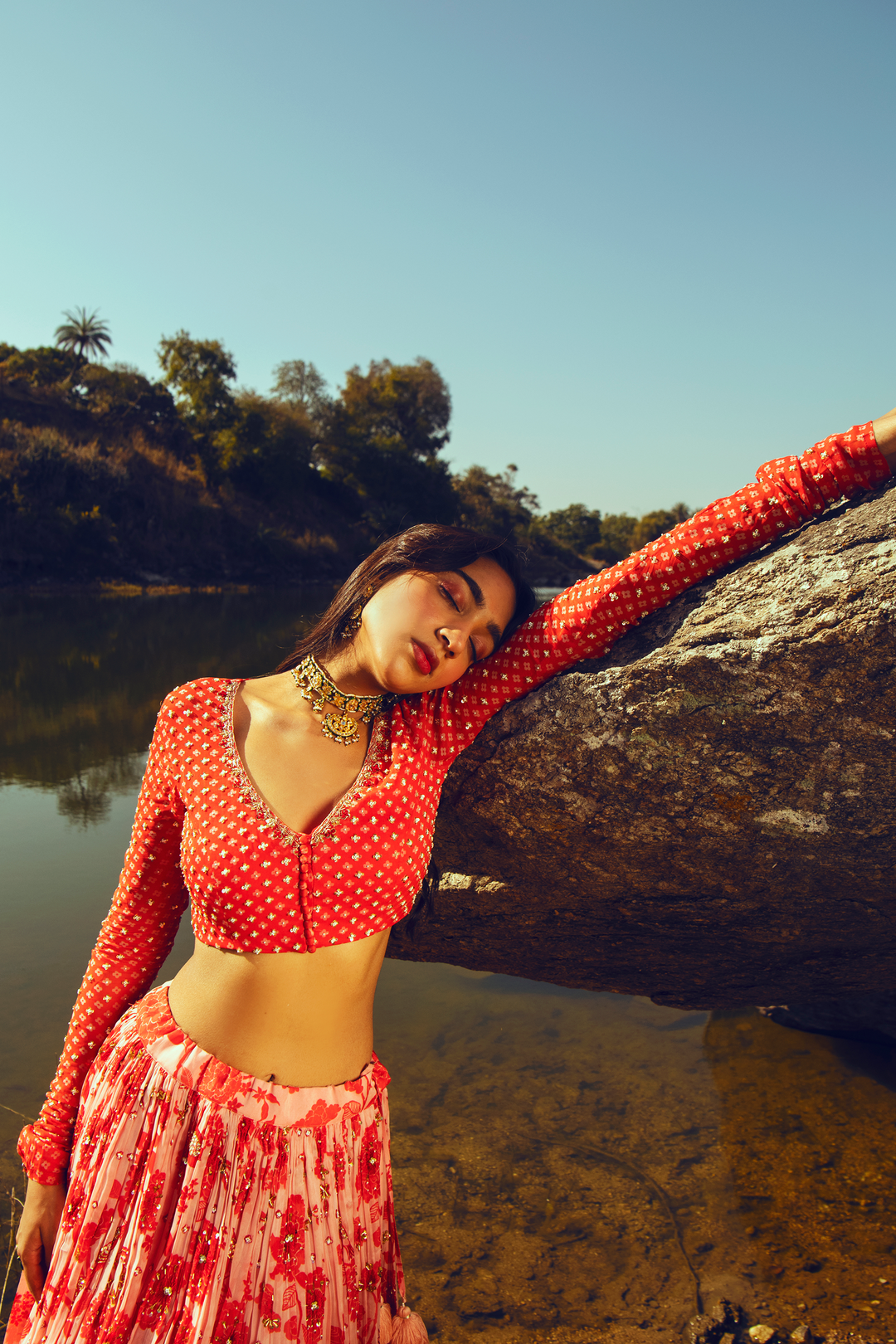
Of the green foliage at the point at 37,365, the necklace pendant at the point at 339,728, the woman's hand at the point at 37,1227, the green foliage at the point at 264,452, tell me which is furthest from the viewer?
the green foliage at the point at 264,452

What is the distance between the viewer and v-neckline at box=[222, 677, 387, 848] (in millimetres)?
1495

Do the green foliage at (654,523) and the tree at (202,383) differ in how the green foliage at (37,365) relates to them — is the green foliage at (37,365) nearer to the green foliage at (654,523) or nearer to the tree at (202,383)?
the tree at (202,383)

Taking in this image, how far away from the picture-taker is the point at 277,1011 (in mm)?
1500

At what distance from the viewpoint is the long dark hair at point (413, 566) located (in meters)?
1.68

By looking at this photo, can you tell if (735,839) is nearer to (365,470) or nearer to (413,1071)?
(413,1071)

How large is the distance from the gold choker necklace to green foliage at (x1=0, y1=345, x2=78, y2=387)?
121ft

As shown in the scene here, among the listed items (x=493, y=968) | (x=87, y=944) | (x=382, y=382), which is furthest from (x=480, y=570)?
(x=382, y=382)

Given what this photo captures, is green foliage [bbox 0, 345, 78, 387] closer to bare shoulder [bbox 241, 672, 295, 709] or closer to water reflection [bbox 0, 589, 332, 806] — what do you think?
water reflection [bbox 0, 589, 332, 806]

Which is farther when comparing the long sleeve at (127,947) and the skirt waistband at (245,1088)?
the long sleeve at (127,947)

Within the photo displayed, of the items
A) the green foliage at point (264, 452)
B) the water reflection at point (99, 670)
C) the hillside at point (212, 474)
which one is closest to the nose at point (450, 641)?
the water reflection at point (99, 670)

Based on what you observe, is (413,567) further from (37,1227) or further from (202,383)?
(202,383)

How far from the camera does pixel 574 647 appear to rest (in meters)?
1.84

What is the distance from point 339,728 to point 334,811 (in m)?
0.23

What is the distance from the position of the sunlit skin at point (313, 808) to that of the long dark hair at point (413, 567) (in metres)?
0.03
